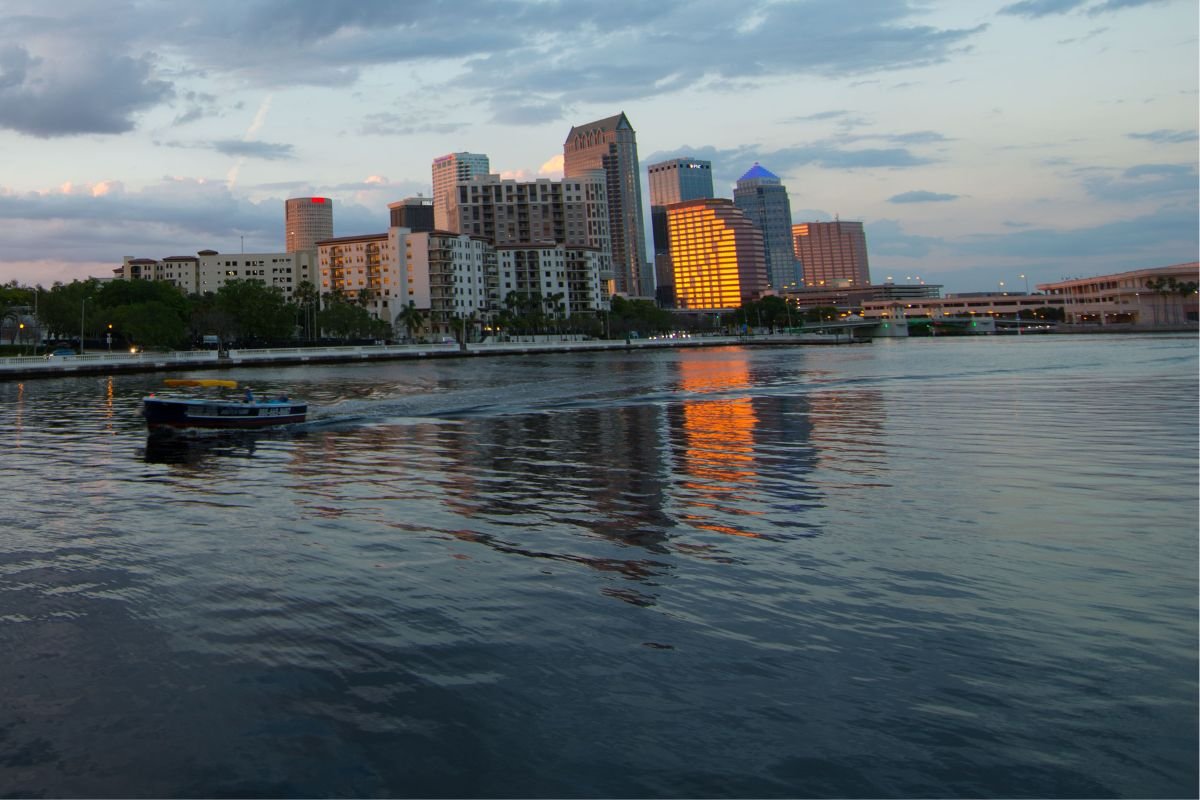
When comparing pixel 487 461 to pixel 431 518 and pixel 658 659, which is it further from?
pixel 658 659

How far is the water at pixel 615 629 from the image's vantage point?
812 centimetres

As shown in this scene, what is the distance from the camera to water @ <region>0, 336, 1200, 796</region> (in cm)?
812

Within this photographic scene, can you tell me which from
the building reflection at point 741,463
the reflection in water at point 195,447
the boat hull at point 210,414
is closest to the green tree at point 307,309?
the boat hull at point 210,414

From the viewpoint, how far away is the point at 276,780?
7988 millimetres

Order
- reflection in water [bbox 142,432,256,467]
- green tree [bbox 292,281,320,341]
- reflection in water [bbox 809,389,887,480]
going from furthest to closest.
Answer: green tree [bbox 292,281,320,341]
reflection in water [bbox 142,432,256,467]
reflection in water [bbox 809,389,887,480]

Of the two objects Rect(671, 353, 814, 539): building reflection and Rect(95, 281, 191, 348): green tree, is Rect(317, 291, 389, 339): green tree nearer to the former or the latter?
Rect(95, 281, 191, 348): green tree

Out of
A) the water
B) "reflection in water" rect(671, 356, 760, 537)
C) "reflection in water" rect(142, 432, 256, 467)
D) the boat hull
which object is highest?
the boat hull

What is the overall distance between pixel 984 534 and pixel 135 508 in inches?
796

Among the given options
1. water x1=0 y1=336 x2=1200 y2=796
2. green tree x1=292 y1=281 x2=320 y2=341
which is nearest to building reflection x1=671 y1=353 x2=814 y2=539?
water x1=0 y1=336 x2=1200 y2=796

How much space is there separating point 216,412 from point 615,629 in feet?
115

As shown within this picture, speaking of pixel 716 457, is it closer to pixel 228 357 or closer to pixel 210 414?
pixel 210 414

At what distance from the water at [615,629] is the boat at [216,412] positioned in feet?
42.3

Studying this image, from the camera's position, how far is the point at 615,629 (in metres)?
11.6

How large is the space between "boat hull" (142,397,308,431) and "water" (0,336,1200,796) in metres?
12.9
